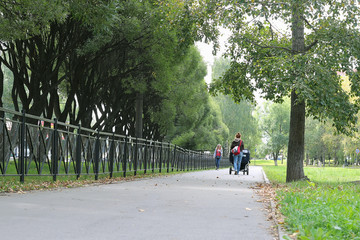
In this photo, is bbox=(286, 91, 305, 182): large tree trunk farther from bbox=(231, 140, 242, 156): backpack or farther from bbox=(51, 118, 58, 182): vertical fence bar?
bbox=(51, 118, 58, 182): vertical fence bar

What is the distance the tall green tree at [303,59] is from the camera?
1357 cm

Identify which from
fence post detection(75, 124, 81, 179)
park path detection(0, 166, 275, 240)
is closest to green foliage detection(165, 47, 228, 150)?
fence post detection(75, 124, 81, 179)

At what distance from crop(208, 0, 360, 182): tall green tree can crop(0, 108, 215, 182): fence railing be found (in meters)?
4.86

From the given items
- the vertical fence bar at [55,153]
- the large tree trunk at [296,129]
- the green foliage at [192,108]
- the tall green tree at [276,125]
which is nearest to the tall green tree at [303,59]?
the large tree trunk at [296,129]

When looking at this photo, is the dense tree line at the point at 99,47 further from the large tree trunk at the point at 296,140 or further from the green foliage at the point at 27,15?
the large tree trunk at the point at 296,140

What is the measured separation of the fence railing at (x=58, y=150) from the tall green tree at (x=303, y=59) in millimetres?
4858

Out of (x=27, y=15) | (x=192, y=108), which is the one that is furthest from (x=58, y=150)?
(x=192, y=108)

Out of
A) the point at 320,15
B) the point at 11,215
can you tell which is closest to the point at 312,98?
the point at 320,15

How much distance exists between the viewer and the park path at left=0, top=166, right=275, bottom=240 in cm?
517

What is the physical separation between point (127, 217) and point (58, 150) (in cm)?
598

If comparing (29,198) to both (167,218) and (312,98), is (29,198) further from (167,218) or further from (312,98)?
(312,98)

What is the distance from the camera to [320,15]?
14.7m

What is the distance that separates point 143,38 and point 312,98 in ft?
30.6

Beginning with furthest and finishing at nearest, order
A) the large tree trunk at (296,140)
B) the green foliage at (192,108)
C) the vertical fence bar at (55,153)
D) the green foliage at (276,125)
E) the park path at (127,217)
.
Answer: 1. the green foliage at (276,125)
2. the green foliage at (192,108)
3. the large tree trunk at (296,140)
4. the vertical fence bar at (55,153)
5. the park path at (127,217)
